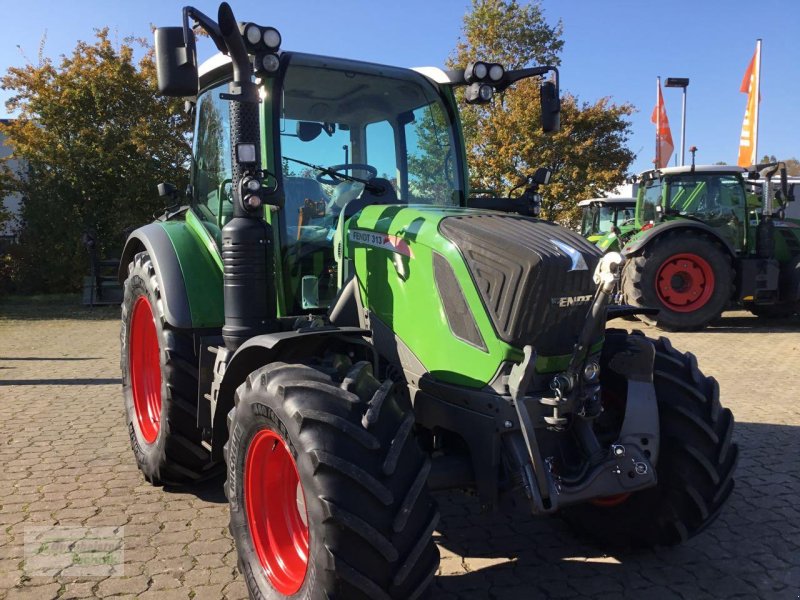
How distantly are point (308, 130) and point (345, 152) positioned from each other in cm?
26

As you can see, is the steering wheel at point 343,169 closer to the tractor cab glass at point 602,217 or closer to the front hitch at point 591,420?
the front hitch at point 591,420

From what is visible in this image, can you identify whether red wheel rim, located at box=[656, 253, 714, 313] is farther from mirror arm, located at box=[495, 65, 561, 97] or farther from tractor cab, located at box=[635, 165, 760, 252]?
mirror arm, located at box=[495, 65, 561, 97]

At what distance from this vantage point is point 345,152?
380cm

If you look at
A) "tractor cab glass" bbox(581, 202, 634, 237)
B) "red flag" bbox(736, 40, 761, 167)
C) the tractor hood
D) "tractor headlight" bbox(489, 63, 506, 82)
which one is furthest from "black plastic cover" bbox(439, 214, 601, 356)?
"red flag" bbox(736, 40, 761, 167)

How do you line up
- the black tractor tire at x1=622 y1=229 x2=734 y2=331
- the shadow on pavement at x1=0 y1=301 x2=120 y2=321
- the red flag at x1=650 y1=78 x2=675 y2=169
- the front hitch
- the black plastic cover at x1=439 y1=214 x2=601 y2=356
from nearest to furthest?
1. the front hitch
2. the black plastic cover at x1=439 y1=214 x2=601 y2=356
3. the black tractor tire at x1=622 y1=229 x2=734 y2=331
4. the shadow on pavement at x1=0 y1=301 x2=120 y2=321
5. the red flag at x1=650 y1=78 x2=675 y2=169

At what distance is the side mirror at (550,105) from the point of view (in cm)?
364

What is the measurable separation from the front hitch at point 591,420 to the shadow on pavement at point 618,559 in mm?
611

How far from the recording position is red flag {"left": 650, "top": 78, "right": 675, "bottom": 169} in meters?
20.8

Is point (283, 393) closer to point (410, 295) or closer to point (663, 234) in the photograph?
point (410, 295)

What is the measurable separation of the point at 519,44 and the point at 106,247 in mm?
14438

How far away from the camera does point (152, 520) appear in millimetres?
3619

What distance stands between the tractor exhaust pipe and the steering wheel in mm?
477

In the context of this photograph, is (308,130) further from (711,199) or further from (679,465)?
(711,199)

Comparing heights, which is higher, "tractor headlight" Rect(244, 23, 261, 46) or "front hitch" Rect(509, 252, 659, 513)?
"tractor headlight" Rect(244, 23, 261, 46)
